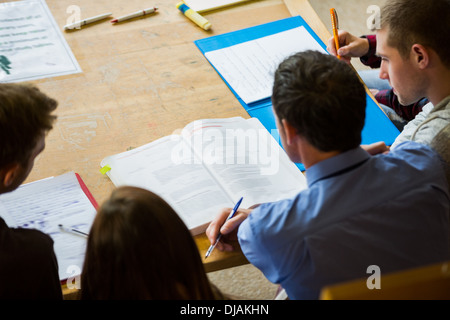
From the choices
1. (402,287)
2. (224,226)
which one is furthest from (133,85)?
(402,287)

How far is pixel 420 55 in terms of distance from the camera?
1.36 m

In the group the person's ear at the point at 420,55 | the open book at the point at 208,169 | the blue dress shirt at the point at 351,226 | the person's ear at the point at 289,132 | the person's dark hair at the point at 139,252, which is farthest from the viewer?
the person's ear at the point at 420,55

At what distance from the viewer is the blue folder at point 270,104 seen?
148cm

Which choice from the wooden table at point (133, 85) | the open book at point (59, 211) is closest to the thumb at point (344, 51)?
the wooden table at point (133, 85)

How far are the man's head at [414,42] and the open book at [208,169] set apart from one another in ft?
1.20

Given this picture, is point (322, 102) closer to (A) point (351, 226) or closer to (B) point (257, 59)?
(A) point (351, 226)

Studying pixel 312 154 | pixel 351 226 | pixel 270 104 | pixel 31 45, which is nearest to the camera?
pixel 351 226

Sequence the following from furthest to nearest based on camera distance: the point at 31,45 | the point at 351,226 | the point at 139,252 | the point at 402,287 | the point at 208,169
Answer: the point at 31,45 → the point at 208,169 → the point at 351,226 → the point at 139,252 → the point at 402,287

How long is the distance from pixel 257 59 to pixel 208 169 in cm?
51

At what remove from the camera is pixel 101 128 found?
144cm

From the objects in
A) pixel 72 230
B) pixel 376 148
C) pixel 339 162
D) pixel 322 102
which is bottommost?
pixel 72 230

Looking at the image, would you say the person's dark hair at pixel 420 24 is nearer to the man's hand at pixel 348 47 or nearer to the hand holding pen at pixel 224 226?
the man's hand at pixel 348 47

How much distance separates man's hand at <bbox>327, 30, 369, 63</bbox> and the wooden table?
0.23ft
